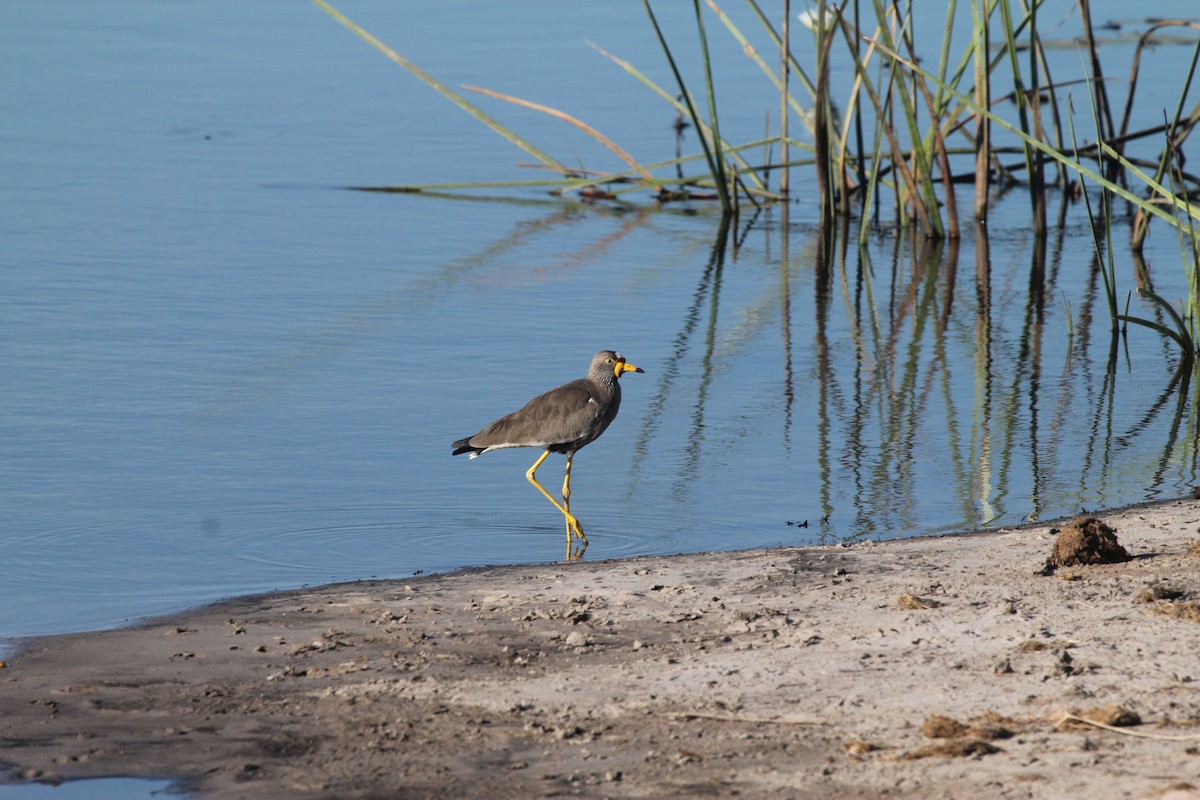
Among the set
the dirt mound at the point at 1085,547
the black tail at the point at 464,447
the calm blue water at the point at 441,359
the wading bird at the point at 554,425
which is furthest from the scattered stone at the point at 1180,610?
the black tail at the point at 464,447

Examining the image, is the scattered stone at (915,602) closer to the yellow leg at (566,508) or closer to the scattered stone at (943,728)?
the scattered stone at (943,728)

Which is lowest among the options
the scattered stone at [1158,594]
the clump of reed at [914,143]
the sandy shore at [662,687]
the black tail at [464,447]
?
the sandy shore at [662,687]

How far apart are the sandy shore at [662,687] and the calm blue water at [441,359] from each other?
0.86 meters

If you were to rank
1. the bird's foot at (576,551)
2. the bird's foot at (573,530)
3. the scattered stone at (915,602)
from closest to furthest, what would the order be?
the scattered stone at (915,602) < the bird's foot at (576,551) < the bird's foot at (573,530)

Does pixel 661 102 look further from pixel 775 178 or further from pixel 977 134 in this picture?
pixel 977 134

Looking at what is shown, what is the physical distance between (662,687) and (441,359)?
5.94 m

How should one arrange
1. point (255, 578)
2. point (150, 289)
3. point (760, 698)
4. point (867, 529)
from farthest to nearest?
point (150, 289), point (867, 529), point (255, 578), point (760, 698)

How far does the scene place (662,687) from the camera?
5230mm

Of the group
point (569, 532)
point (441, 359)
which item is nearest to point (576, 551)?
point (569, 532)

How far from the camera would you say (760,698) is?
200 inches

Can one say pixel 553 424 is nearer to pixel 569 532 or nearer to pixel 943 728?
pixel 569 532

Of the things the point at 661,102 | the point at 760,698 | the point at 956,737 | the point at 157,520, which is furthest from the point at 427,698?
the point at 661,102

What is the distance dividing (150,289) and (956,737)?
901cm

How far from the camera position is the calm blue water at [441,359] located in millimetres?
7703
